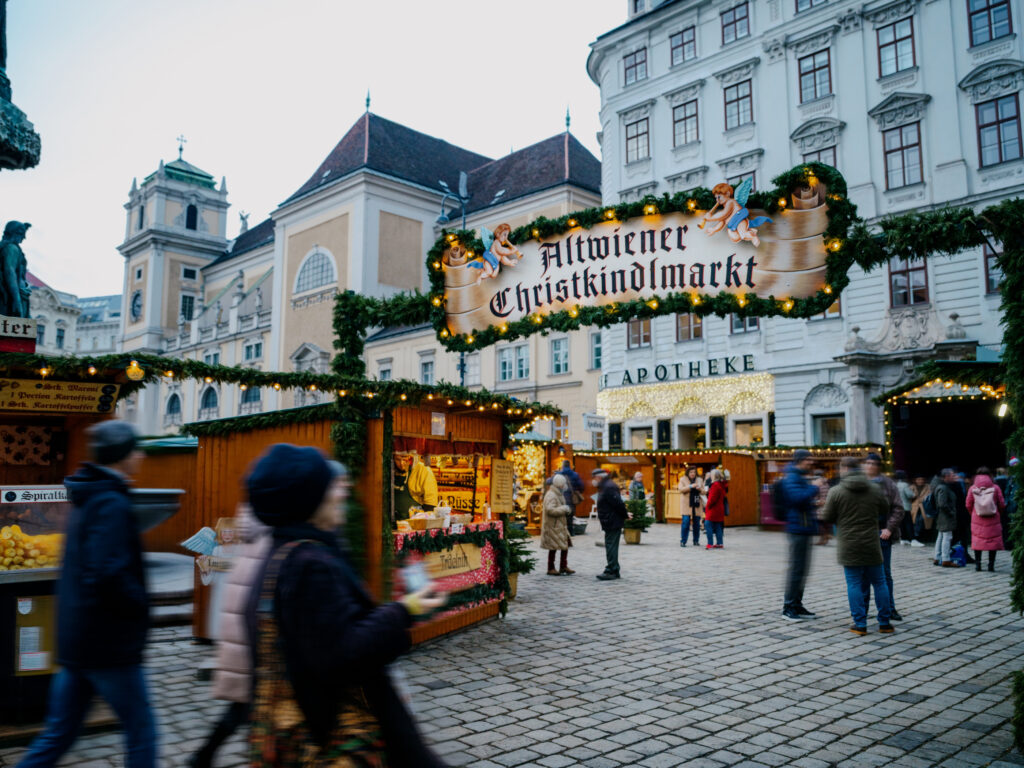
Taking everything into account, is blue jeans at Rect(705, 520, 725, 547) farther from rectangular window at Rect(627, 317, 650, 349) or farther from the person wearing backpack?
rectangular window at Rect(627, 317, 650, 349)

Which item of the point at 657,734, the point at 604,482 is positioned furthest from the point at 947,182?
the point at 657,734

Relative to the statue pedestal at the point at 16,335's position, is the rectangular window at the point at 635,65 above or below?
above

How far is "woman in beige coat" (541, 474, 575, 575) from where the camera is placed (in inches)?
492

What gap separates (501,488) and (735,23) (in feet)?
85.7

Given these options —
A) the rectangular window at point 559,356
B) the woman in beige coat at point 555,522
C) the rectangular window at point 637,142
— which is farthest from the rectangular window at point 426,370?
the woman in beige coat at point 555,522

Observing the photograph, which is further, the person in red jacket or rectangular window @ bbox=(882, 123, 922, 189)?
rectangular window @ bbox=(882, 123, 922, 189)

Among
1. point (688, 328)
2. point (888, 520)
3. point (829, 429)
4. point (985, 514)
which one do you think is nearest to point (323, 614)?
point (888, 520)

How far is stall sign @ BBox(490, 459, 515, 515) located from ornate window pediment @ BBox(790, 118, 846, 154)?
21723 millimetres

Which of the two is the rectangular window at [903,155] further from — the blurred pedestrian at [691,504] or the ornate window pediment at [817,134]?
the blurred pedestrian at [691,504]

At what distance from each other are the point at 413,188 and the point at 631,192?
17.1 meters

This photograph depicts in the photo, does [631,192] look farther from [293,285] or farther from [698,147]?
[293,285]

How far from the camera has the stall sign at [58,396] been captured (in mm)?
9227

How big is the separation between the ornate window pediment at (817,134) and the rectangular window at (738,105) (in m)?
2.25

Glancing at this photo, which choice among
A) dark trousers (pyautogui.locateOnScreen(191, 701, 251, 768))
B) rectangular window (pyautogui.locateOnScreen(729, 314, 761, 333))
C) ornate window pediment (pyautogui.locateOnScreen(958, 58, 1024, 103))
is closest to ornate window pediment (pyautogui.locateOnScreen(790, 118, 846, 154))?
ornate window pediment (pyautogui.locateOnScreen(958, 58, 1024, 103))
